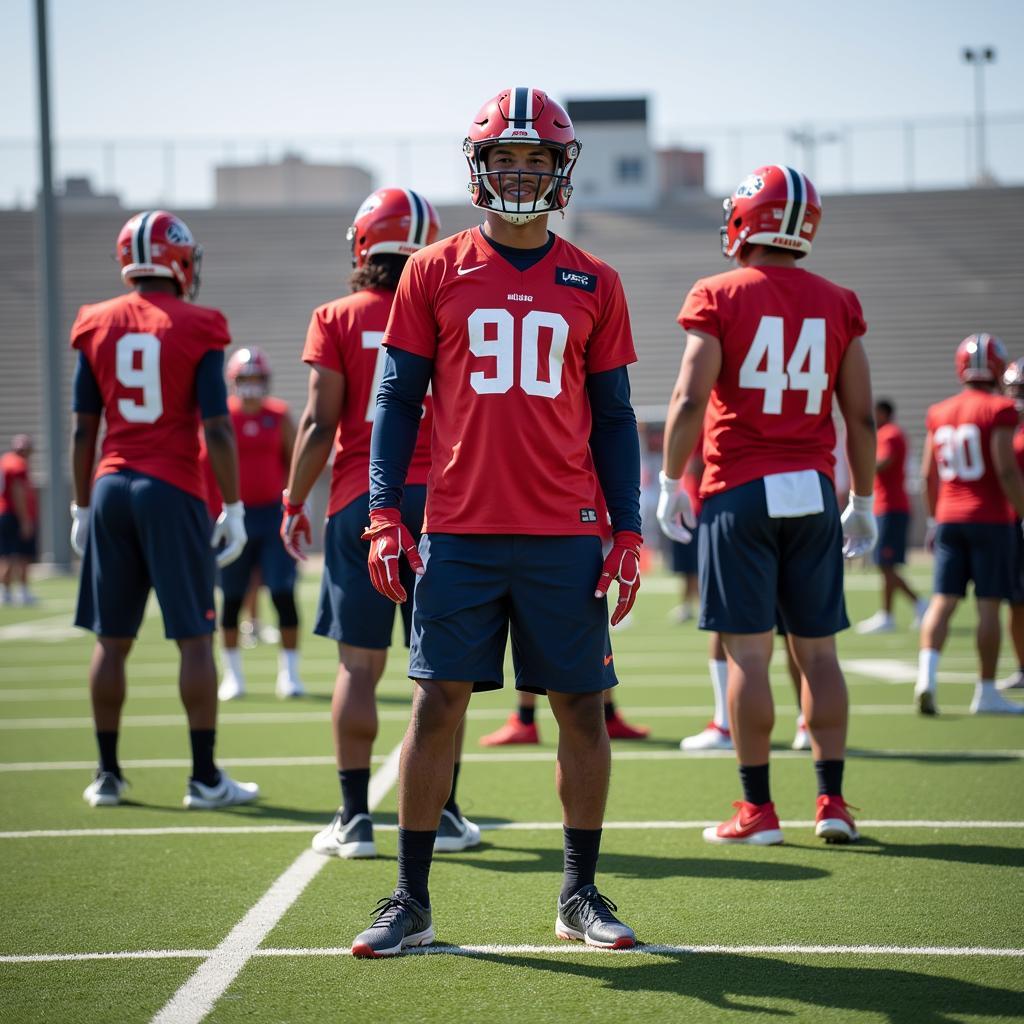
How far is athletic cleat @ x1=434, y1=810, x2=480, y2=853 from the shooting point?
5145 millimetres

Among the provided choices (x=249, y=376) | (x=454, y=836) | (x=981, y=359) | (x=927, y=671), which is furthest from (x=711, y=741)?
(x=249, y=376)

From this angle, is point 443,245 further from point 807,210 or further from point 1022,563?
point 1022,563

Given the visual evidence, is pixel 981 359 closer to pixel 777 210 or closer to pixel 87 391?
pixel 777 210

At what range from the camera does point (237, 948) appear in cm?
392

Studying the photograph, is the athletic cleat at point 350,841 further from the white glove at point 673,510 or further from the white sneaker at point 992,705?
the white sneaker at point 992,705

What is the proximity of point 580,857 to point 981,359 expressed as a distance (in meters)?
5.32

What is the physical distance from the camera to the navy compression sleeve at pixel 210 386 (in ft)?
19.3

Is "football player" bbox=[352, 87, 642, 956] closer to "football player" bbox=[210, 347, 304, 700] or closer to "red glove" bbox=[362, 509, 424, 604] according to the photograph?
"red glove" bbox=[362, 509, 424, 604]

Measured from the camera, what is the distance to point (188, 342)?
5848 millimetres

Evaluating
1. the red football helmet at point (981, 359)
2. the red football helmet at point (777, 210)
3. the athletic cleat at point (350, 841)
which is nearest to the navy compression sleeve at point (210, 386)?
the athletic cleat at point (350, 841)

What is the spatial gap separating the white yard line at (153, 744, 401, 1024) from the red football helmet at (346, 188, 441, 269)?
88.3 inches

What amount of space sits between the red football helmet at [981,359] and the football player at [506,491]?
487 centimetres

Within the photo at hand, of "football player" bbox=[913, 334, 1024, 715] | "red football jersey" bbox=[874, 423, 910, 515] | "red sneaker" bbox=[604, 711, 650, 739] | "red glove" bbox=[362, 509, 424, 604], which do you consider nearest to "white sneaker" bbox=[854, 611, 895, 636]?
"red football jersey" bbox=[874, 423, 910, 515]

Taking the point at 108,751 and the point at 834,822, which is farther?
the point at 108,751
